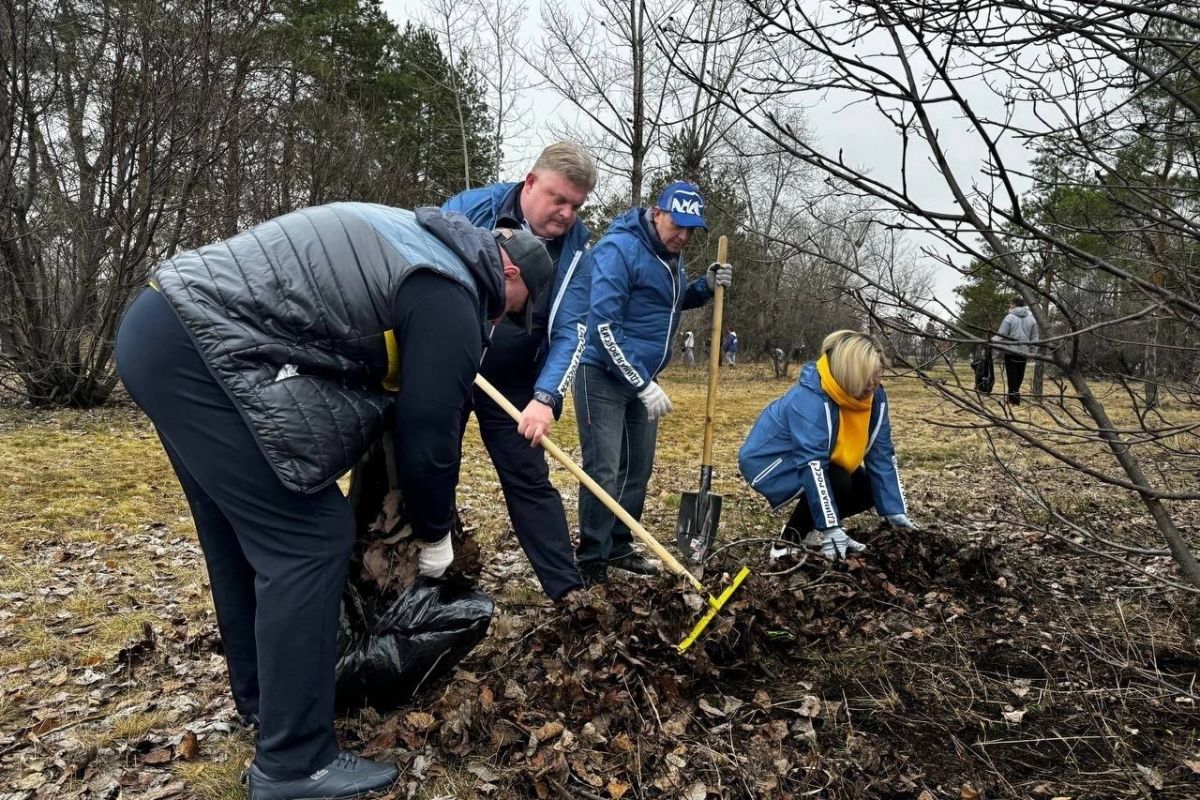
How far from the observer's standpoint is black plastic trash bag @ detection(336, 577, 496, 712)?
2584 mm

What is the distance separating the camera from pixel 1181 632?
318 cm

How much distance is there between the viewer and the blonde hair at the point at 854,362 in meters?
4.00

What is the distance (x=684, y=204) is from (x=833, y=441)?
145 cm

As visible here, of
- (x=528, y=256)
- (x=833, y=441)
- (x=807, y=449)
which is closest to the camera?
(x=528, y=256)

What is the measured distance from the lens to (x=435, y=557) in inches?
104

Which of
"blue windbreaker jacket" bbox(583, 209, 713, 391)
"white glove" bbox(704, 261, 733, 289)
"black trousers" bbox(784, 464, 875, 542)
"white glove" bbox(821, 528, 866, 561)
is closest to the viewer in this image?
"white glove" bbox(821, 528, 866, 561)

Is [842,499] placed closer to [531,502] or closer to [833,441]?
[833,441]

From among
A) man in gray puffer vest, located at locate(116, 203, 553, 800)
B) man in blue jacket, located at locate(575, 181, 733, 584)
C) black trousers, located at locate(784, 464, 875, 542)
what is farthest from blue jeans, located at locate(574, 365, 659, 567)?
man in gray puffer vest, located at locate(116, 203, 553, 800)

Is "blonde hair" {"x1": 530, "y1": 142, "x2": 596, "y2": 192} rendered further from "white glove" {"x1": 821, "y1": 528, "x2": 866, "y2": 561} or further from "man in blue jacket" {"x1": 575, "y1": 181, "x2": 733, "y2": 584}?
→ "white glove" {"x1": 821, "y1": 528, "x2": 866, "y2": 561}

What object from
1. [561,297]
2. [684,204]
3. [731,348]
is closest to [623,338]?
[561,297]

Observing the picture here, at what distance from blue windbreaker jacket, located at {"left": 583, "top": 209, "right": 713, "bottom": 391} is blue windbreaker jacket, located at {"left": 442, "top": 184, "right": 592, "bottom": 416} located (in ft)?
0.52

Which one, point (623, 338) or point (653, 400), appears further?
point (653, 400)

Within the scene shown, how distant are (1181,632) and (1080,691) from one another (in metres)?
0.82

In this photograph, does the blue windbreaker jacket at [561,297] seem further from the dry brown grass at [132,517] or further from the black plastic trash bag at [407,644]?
the dry brown grass at [132,517]
